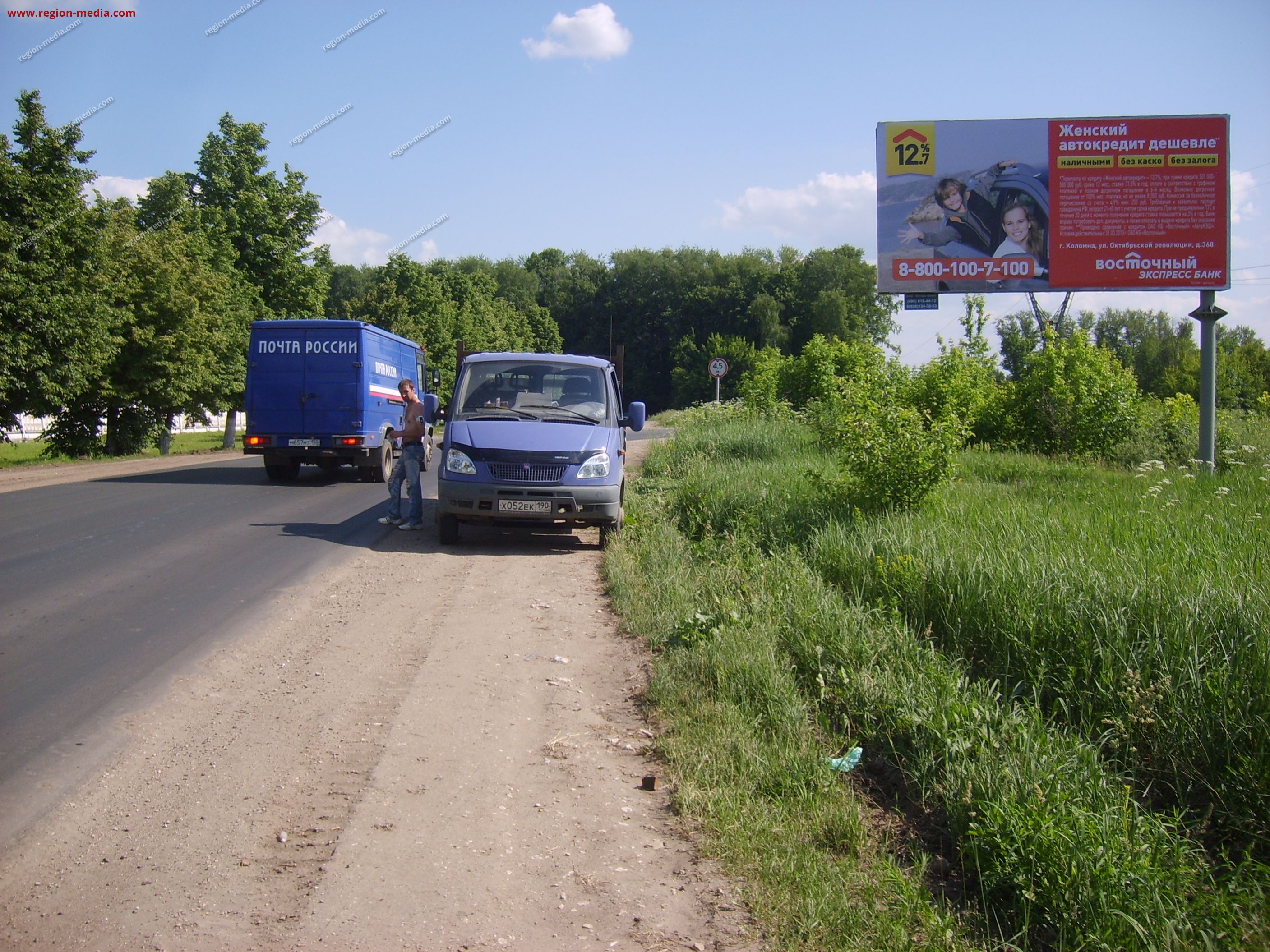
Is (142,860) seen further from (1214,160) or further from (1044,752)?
(1214,160)

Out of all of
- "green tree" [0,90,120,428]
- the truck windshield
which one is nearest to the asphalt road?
the truck windshield

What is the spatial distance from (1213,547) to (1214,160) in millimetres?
14145

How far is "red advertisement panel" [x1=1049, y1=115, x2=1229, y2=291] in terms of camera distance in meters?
17.2

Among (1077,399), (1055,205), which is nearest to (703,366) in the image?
(1055,205)

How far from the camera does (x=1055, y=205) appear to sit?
1786 centimetres

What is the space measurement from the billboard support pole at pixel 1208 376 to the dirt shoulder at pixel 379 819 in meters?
12.5

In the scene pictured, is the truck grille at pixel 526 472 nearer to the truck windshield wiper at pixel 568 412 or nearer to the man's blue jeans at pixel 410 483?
the truck windshield wiper at pixel 568 412

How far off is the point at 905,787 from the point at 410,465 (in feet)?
29.3

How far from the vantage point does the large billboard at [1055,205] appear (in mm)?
17188

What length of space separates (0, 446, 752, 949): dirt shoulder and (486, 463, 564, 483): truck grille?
12.3ft

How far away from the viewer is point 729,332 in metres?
93.2

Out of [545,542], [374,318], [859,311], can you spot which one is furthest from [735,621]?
[859,311]

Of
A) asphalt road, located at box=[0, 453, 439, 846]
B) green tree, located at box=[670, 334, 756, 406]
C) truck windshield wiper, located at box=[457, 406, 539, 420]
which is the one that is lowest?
asphalt road, located at box=[0, 453, 439, 846]

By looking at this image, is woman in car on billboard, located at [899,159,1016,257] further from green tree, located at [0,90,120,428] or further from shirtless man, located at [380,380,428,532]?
green tree, located at [0,90,120,428]
